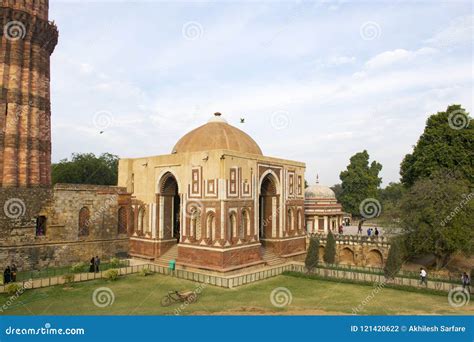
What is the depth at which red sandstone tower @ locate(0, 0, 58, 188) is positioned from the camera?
85.7 feet

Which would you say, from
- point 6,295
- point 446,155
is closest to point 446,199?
point 446,155

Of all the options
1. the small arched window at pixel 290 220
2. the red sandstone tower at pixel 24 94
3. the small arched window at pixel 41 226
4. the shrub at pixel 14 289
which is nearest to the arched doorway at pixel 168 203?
the small arched window at pixel 41 226

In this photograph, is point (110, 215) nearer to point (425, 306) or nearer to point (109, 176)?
point (425, 306)

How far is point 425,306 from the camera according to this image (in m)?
17.3

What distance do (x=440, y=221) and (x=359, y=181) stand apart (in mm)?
20898

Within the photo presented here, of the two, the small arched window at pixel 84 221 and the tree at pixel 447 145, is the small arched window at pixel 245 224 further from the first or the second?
the tree at pixel 447 145

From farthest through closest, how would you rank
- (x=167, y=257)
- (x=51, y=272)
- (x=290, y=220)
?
(x=290, y=220)
(x=167, y=257)
(x=51, y=272)

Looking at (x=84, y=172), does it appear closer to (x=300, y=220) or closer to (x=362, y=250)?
(x=300, y=220)

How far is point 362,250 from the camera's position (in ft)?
97.9

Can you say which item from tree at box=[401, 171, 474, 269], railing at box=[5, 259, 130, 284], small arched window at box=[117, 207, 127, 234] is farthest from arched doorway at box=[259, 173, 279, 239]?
small arched window at box=[117, 207, 127, 234]

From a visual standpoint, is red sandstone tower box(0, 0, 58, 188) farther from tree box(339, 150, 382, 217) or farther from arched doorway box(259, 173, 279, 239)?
tree box(339, 150, 382, 217)

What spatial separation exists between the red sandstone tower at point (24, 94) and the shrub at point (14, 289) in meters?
10.2

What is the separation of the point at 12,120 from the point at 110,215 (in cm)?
964

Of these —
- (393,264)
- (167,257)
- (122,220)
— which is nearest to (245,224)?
(167,257)
